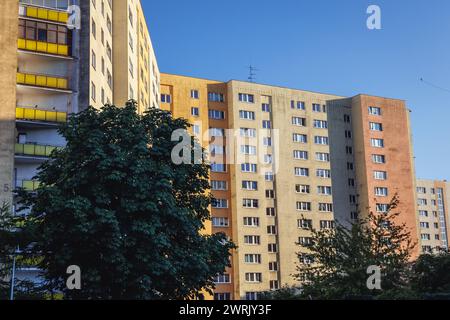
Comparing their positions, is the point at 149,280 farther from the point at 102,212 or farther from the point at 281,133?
the point at 281,133

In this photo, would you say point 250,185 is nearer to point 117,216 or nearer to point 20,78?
point 20,78

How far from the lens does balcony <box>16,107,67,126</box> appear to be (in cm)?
4444

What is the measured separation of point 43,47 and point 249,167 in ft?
147

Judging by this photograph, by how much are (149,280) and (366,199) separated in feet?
232

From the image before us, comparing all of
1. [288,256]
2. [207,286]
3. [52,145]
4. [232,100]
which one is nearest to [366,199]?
[288,256]

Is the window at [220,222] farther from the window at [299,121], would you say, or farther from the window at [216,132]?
the window at [299,121]

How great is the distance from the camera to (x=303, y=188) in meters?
89.6

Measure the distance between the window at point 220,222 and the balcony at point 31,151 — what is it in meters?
41.2

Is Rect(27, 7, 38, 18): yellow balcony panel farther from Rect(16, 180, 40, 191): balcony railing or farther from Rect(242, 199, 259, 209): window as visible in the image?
Rect(242, 199, 259, 209): window

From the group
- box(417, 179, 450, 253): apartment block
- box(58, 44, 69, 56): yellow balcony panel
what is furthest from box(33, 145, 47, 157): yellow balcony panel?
box(417, 179, 450, 253): apartment block

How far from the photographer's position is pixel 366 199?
92.8 meters

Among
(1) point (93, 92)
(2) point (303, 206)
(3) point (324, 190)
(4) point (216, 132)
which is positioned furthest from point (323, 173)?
(1) point (93, 92)

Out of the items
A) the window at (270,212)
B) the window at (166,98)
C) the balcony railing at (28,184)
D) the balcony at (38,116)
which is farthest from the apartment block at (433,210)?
the balcony railing at (28,184)

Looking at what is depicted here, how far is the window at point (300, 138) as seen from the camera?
299ft
